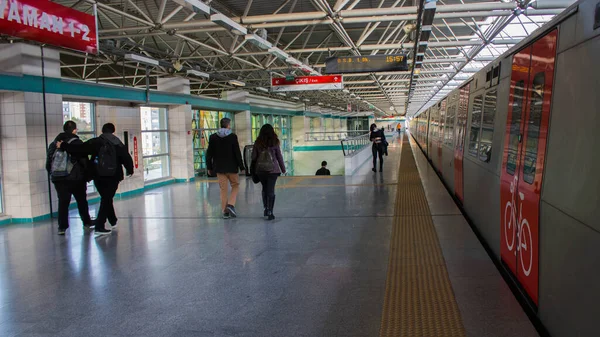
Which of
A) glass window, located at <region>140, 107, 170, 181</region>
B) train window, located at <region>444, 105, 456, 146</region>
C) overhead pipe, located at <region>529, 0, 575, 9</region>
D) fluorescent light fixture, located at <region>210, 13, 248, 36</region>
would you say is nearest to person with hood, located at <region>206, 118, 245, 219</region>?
fluorescent light fixture, located at <region>210, 13, 248, 36</region>

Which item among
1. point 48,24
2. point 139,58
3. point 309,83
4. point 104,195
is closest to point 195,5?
point 48,24

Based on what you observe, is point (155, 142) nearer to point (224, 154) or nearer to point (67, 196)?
point (224, 154)

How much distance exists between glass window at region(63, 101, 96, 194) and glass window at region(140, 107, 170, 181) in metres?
2.29

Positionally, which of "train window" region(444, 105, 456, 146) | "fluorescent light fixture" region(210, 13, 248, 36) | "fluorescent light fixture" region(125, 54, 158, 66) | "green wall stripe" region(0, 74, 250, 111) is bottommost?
"train window" region(444, 105, 456, 146)

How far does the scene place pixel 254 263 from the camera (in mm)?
5035

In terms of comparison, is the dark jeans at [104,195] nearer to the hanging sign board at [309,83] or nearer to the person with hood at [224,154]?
the person with hood at [224,154]

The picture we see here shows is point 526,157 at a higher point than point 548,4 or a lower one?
lower

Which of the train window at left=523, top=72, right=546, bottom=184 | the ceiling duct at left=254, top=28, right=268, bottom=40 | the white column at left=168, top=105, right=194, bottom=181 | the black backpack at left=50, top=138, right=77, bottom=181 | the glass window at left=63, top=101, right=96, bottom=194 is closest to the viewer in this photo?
the train window at left=523, top=72, right=546, bottom=184

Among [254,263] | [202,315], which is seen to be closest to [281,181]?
[254,263]

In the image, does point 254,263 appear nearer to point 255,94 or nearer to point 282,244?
point 282,244

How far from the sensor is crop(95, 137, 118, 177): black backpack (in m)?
6.49

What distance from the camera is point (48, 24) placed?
580 centimetres

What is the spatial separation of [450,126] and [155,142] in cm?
835

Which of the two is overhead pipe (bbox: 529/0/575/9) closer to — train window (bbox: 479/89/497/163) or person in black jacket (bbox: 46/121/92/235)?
train window (bbox: 479/89/497/163)
